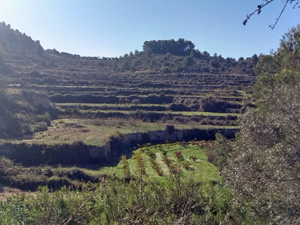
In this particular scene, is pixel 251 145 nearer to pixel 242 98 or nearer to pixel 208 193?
pixel 208 193

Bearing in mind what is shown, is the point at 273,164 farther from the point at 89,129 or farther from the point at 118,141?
the point at 89,129

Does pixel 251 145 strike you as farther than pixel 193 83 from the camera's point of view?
No

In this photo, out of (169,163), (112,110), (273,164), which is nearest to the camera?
(273,164)

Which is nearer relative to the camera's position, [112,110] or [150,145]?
[150,145]

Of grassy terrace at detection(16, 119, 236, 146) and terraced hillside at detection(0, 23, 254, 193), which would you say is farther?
grassy terrace at detection(16, 119, 236, 146)

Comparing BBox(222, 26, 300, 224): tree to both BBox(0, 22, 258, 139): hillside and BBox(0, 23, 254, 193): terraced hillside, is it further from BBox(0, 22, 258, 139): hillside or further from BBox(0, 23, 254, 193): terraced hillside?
BBox(0, 22, 258, 139): hillside

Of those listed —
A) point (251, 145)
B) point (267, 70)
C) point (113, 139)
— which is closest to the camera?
point (251, 145)

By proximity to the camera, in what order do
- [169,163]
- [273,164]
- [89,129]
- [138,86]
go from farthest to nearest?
[138,86], [89,129], [169,163], [273,164]

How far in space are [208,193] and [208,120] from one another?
90.1 ft

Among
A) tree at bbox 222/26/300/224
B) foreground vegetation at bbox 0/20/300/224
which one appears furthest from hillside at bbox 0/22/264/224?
tree at bbox 222/26/300/224

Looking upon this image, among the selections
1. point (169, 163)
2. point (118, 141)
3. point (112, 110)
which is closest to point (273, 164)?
point (169, 163)

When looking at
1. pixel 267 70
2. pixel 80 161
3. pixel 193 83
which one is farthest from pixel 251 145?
pixel 193 83

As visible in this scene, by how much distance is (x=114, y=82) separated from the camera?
158 ft

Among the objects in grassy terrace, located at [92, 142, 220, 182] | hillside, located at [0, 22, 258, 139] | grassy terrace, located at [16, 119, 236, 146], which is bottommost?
grassy terrace, located at [92, 142, 220, 182]
